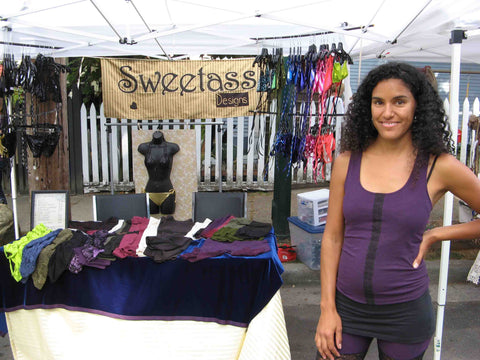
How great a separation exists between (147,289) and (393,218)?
1.88 metres

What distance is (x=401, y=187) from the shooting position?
1476 millimetres

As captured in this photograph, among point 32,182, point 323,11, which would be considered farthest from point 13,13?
point 323,11

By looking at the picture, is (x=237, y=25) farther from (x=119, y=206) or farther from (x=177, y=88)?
(x=119, y=206)

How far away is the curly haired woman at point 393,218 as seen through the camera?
1.47m

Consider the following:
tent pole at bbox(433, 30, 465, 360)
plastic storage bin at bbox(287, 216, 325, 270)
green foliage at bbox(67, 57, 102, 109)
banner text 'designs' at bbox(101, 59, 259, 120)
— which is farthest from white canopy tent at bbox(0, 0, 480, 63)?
green foliage at bbox(67, 57, 102, 109)

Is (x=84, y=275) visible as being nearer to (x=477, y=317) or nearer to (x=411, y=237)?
(x=411, y=237)

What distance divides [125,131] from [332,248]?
6.24 meters

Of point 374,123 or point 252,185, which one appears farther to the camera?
point 252,185

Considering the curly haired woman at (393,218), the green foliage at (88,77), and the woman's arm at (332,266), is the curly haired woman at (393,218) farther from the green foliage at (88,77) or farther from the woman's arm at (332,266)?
the green foliage at (88,77)

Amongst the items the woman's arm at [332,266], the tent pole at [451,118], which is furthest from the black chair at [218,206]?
the woman's arm at [332,266]

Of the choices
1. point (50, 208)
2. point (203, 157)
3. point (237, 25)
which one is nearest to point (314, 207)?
point (237, 25)

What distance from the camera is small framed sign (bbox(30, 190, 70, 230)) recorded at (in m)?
3.91

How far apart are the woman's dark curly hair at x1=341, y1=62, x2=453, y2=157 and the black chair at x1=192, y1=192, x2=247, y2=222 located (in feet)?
8.35

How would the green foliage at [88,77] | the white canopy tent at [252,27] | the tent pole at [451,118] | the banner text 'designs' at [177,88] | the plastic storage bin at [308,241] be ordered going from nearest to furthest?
the tent pole at [451,118] < the white canopy tent at [252,27] < the plastic storage bin at [308,241] < the banner text 'designs' at [177,88] < the green foliage at [88,77]
